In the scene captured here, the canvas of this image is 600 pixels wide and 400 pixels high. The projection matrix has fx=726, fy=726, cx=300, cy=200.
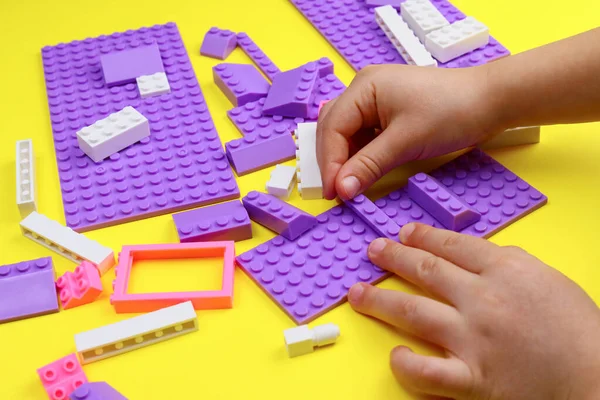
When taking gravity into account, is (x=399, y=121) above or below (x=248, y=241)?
above

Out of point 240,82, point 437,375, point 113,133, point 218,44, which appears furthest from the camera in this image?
point 218,44

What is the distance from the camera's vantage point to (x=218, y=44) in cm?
135

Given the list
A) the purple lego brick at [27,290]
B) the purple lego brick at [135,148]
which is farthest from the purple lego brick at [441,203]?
the purple lego brick at [27,290]

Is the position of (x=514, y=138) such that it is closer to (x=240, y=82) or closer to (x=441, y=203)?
(x=441, y=203)

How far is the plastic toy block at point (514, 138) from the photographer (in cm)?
108

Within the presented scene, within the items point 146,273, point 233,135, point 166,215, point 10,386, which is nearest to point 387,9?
point 233,135

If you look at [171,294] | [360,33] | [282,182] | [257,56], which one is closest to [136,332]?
[171,294]

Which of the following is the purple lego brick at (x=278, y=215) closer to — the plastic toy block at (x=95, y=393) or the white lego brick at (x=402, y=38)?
the plastic toy block at (x=95, y=393)

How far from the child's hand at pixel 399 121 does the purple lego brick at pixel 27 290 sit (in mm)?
393

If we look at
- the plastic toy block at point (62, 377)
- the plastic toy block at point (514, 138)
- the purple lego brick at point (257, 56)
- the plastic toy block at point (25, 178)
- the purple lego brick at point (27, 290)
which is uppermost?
the purple lego brick at point (257, 56)

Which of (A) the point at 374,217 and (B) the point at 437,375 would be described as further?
(A) the point at 374,217

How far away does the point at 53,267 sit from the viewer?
3.15ft

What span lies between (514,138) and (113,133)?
0.61 meters

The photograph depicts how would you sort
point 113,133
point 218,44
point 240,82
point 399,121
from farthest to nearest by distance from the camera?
point 218,44, point 240,82, point 113,133, point 399,121
